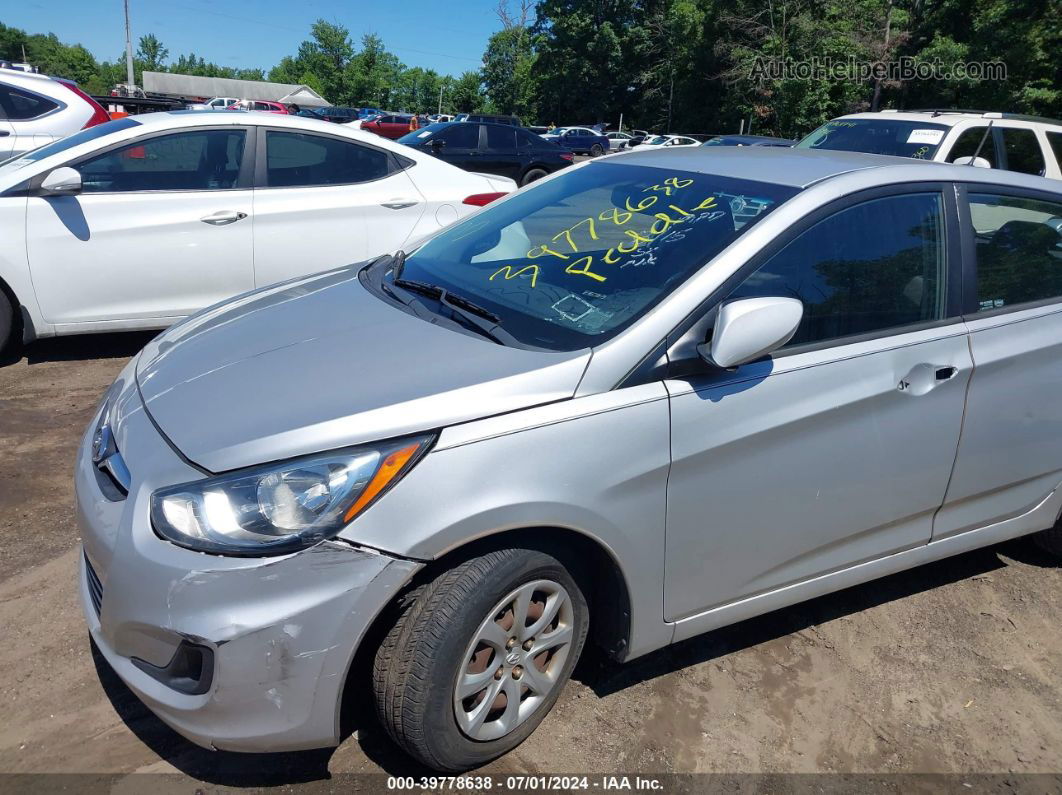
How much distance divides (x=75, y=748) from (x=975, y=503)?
3031mm

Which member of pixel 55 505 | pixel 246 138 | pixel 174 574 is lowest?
pixel 55 505

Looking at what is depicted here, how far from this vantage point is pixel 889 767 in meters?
2.54

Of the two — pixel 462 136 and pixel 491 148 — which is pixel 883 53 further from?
pixel 462 136

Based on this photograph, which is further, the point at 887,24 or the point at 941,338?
the point at 887,24

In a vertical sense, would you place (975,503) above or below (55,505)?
above

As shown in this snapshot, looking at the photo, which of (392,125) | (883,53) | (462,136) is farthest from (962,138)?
(883,53)

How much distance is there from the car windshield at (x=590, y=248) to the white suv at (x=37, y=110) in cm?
707

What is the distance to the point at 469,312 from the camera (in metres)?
2.71

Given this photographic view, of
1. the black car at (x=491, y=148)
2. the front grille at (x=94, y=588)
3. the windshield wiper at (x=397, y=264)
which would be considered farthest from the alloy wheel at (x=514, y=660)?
the black car at (x=491, y=148)

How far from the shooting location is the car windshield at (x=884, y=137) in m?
7.92

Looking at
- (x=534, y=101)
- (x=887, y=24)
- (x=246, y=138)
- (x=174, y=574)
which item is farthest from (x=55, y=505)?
(x=534, y=101)

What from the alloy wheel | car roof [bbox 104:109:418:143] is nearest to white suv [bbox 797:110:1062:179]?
car roof [bbox 104:109:418:143]

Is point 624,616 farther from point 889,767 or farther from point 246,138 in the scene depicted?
point 246,138

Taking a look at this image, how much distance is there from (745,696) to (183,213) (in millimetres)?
4476
